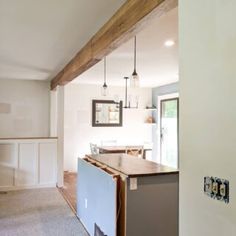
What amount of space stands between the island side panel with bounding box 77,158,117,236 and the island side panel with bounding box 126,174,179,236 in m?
0.20

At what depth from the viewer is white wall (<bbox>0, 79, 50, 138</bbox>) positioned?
21.9 ft

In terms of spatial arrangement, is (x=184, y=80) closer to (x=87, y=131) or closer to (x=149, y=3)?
(x=149, y=3)

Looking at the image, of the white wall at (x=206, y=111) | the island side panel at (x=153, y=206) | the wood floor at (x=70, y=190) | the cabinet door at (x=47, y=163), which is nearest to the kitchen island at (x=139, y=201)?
the island side panel at (x=153, y=206)

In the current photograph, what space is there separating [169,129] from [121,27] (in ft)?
17.3

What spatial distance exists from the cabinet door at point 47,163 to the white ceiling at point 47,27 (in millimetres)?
2055

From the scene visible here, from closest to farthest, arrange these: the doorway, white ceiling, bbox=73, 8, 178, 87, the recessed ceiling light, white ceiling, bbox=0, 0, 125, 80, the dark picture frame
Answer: white ceiling, bbox=0, 0, 125, 80 → white ceiling, bbox=73, 8, 178, 87 → the recessed ceiling light → the doorway → the dark picture frame

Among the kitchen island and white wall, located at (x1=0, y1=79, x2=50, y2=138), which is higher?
white wall, located at (x1=0, y1=79, x2=50, y2=138)

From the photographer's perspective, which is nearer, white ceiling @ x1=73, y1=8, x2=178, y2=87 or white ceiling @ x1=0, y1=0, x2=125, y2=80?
white ceiling @ x1=0, y1=0, x2=125, y2=80

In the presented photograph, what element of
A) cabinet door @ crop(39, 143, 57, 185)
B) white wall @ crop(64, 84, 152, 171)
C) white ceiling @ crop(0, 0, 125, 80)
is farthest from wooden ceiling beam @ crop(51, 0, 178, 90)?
white wall @ crop(64, 84, 152, 171)

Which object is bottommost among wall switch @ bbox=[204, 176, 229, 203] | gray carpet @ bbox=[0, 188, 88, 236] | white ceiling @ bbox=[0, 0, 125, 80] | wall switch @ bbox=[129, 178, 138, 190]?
gray carpet @ bbox=[0, 188, 88, 236]

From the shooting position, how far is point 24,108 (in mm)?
6828

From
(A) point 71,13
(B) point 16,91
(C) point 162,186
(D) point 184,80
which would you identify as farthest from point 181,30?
(B) point 16,91

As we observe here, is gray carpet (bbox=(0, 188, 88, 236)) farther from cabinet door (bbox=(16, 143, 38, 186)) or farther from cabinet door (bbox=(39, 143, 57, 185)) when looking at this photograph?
cabinet door (bbox=(39, 143, 57, 185))

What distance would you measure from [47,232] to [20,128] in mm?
3647
